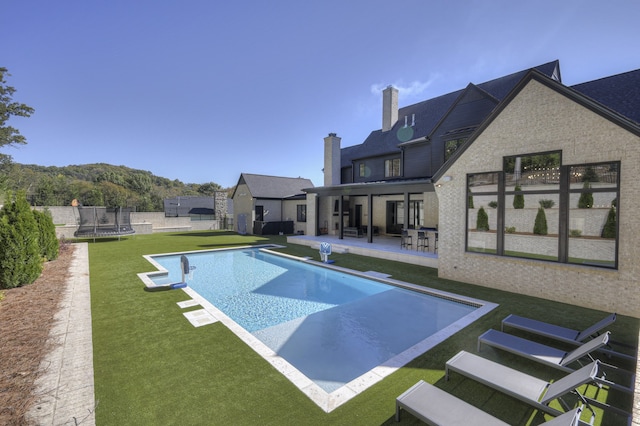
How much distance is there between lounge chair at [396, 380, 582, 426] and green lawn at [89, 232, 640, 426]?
0.27 m

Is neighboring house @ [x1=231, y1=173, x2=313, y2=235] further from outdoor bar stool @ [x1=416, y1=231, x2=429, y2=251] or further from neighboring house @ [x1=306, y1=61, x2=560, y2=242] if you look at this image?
outdoor bar stool @ [x1=416, y1=231, x2=429, y2=251]

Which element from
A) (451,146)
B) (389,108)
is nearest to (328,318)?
(451,146)

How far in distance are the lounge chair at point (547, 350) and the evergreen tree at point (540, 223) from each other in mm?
4601

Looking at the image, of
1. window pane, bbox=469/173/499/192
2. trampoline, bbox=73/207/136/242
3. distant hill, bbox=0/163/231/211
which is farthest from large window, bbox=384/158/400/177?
distant hill, bbox=0/163/231/211

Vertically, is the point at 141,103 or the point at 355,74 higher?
the point at 141,103

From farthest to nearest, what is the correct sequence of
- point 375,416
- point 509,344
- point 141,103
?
point 141,103 → point 509,344 → point 375,416

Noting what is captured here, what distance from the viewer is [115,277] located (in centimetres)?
977

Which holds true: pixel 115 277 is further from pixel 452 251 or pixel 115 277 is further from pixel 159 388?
pixel 452 251

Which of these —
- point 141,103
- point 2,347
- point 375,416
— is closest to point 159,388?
point 375,416

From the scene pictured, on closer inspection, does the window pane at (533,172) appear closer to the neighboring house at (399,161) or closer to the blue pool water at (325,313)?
the blue pool water at (325,313)

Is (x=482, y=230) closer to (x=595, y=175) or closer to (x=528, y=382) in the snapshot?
(x=595, y=175)

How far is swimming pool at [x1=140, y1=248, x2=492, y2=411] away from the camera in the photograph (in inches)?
178

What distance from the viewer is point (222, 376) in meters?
4.03

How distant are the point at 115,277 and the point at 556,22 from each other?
18.8 metres
